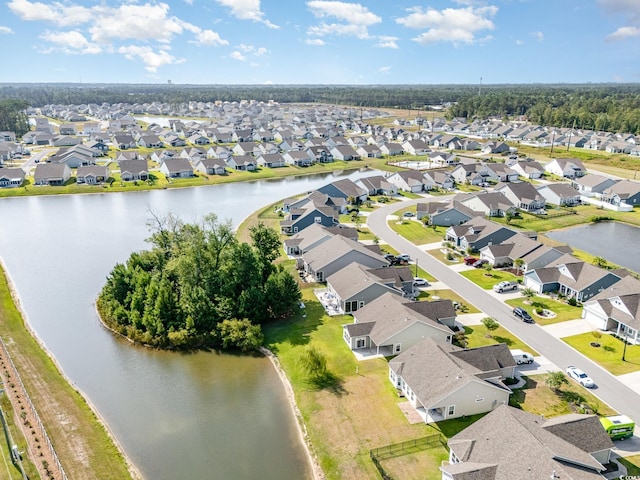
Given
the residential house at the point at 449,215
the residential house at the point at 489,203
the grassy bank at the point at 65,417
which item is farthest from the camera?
the residential house at the point at 489,203

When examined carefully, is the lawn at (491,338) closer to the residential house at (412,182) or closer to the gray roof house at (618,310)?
the gray roof house at (618,310)

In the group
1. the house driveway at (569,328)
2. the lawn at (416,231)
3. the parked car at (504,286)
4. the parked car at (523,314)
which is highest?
the lawn at (416,231)

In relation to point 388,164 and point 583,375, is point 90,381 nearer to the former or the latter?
point 583,375

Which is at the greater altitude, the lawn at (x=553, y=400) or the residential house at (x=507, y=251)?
the residential house at (x=507, y=251)

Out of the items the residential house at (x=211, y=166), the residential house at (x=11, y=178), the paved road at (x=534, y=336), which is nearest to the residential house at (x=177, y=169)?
the residential house at (x=211, y=166)

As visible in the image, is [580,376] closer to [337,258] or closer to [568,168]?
[337,258]

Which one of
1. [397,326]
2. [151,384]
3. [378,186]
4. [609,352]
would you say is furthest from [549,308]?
[378,186]
